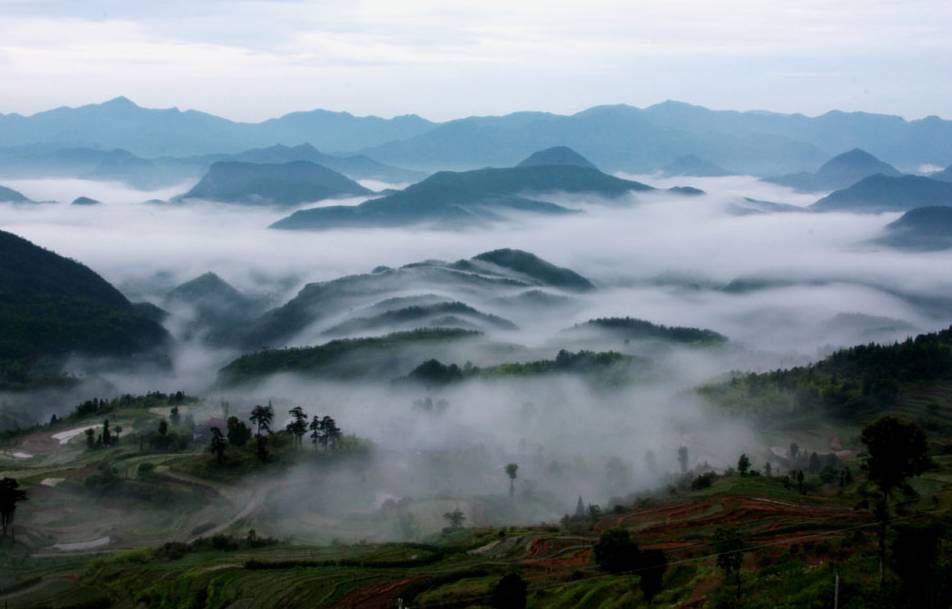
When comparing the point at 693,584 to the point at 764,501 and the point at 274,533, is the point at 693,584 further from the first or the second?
the point at 274,533

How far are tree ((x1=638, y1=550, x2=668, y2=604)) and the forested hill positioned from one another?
78972 millimetres

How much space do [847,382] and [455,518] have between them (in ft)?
213

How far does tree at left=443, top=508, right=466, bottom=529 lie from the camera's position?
87.1 metres

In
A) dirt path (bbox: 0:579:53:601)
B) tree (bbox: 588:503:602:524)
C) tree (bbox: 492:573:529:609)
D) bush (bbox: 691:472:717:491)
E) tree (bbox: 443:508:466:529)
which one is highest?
bush (bbox: 691:472:717:491)

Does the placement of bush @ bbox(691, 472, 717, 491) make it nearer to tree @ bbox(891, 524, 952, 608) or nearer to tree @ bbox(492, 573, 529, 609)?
tree @ bbox(492, 573, 529, 609)

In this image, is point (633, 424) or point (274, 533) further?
point (633, 424)

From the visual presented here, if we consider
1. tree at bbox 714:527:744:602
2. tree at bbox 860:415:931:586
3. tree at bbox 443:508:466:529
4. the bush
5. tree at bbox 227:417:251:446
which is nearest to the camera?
tree at bbox 860:415:931:586

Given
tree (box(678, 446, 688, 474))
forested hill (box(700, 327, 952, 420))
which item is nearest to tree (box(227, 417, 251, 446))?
tree (box(678, 446, 688, 474))

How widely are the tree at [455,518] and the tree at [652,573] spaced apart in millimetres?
40710

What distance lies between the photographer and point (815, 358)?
179m

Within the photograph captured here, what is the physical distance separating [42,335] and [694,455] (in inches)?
5416

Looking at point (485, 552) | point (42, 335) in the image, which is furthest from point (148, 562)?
point (42, 335)

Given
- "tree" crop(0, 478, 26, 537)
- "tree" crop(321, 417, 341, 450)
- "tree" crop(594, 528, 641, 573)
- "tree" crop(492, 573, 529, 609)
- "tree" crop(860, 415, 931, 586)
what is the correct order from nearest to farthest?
"tree" crop(860, 415, 931, 586) < "tree" crop(492, 573, 529, 609) < "tree" crop(594, 528, 641, 573) < "tree" crop(0, 478, 26, 537) < "tree" crop(321, 417, 341, 450)

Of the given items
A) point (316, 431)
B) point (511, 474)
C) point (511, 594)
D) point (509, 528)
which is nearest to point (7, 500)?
point (316, 431)
